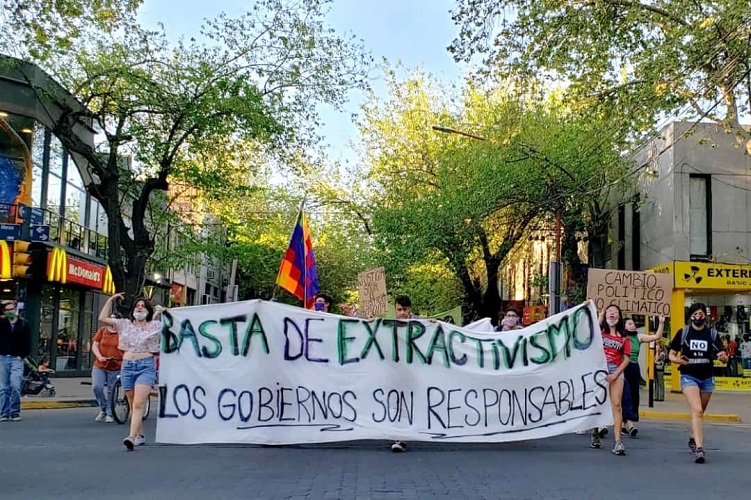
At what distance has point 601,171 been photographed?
889 inches

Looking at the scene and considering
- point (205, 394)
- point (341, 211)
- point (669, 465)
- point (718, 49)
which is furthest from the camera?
point (341, 211)

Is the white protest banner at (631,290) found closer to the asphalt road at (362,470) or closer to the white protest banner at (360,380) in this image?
the asphalt road at (362,470)

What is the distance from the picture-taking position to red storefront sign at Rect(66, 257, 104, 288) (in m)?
26.8

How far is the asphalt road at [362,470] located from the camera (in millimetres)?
6798

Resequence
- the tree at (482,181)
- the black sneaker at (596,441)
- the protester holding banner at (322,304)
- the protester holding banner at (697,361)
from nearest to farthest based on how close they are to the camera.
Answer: the protester holding banner at (697,361), the black sneaker at (596,441), the protester holding banner at (322,304), the tree at (482,181)

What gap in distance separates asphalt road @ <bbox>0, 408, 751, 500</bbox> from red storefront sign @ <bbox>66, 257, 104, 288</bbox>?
1692 cm

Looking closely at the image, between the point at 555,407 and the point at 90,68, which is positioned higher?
the point at 90,68

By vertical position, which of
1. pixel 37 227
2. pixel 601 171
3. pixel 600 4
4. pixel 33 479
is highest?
pixel 600 4

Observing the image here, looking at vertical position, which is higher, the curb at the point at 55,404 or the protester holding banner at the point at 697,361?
the protester holding banner at the point at 697,361

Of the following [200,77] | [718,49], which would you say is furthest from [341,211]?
[718,49]

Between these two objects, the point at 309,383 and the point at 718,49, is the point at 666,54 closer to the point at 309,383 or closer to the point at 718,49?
the point at 718,49

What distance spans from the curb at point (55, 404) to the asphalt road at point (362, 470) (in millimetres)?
5030

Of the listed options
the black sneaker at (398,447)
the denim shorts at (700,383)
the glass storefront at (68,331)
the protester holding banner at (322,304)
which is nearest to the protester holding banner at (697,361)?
the denim shorts at (700,383)

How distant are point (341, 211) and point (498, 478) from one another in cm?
2626
